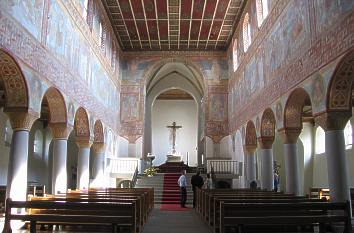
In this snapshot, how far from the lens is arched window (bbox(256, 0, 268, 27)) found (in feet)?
64.3

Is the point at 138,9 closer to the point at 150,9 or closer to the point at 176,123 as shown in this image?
the point at 150,9

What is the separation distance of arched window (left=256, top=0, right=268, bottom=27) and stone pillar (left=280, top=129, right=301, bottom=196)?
6.56 metres

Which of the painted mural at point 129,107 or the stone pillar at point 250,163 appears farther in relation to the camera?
the painted mural at point 129,107

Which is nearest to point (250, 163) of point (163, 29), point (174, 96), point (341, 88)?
point (163, 29)

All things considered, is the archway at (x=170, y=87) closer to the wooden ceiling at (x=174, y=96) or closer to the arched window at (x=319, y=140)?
the wooden ceiling at (x=174, y=96)

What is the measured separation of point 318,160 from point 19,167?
20.4 metres

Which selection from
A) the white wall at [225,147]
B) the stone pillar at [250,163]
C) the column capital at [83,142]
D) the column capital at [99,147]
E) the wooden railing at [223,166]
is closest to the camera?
the column capital at [83,142]

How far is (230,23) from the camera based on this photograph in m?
26.8

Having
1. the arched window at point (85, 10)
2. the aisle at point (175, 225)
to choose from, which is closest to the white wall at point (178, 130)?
the arched window at point (85, 10)

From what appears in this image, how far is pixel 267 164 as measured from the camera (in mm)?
19438

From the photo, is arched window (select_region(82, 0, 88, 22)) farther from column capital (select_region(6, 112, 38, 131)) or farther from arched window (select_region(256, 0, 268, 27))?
arched window (select_region(256, 0, 268, 27))

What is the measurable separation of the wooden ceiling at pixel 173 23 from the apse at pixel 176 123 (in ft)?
46.0

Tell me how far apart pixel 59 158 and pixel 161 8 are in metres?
12.1

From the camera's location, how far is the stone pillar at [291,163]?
51.1 feet
